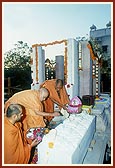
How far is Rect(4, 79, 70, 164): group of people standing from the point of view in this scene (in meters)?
2.61

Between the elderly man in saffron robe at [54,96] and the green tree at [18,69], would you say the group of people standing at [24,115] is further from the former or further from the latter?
the green tree at [18,69]

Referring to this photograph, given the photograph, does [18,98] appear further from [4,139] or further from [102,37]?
[102,37]

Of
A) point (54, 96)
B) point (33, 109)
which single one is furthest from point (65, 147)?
point (54, 96)

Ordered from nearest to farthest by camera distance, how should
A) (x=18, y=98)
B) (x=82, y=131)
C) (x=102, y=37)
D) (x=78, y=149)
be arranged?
(x=78, y=149), (x=82, y=131), (x=18, y=98), (x=102, y=37)

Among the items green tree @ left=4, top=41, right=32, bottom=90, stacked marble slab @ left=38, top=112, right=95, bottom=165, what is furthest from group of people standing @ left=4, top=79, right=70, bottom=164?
green tree @ left=4, top=41, right=32, bottom=90

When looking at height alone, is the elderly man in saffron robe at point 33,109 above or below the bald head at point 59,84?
below

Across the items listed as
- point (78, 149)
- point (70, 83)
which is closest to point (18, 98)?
point (78, 149)

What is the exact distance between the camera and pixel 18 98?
3736 mm

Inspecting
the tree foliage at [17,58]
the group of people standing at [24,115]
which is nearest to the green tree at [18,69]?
the tree foliage at [17,58]

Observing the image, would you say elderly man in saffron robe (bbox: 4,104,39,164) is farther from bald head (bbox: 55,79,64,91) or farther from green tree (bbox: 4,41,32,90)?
green tree (bbox: 4,41,32,90)

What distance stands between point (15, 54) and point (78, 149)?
24.5 ft

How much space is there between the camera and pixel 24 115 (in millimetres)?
3604

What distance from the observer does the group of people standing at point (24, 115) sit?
2.61 meters

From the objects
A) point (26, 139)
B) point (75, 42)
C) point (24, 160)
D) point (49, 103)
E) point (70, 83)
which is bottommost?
point (24, 160)
